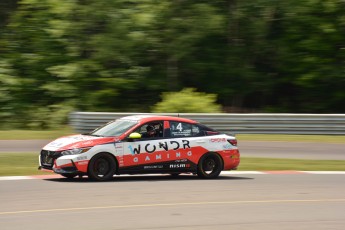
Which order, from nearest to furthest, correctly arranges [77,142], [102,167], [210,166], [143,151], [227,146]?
1. [77,142]
2. [102,167]
3. [143,151]
4. [210,166]
5. [227,146]

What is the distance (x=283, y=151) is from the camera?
21.7 metres

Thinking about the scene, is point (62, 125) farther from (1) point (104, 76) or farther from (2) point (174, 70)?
(2) point (174, 70)

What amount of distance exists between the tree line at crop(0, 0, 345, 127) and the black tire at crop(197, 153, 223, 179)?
15.6m

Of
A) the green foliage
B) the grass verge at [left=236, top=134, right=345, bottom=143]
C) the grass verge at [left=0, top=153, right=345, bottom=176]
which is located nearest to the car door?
the grass verge at [left=0, top=153, right=345, bottom=176]

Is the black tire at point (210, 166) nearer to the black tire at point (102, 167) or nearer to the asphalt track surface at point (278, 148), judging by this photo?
the black tire at point (102, 167)

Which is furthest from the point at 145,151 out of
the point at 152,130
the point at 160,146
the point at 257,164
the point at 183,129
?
the point at 257,164

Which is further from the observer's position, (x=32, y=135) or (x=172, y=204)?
(x=32, y=135)

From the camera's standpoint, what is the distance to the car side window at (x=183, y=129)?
15.2 meters

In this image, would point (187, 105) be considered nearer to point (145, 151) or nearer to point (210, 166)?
point (210, 166)

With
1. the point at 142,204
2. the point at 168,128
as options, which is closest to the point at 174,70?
the point at 168,128

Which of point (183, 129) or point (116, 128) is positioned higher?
point (116, 128)

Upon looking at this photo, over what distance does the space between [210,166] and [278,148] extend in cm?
707

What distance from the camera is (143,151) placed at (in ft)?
48.1

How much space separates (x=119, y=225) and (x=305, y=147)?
1380 cm
